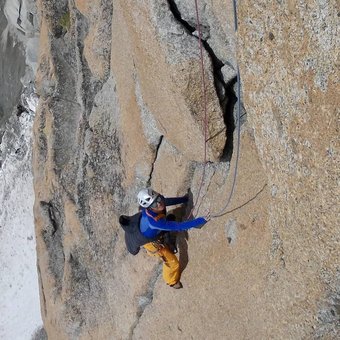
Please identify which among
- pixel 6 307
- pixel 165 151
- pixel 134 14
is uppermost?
pixel 134 14

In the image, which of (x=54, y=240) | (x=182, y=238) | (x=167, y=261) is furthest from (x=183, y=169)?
(x=54, y=240)

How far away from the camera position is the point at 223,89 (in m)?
6.09

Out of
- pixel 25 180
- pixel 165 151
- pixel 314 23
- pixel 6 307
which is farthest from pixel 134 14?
pixel 6 307

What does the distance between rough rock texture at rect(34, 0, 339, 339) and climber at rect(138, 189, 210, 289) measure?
0.17 metres

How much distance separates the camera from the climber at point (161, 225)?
6.62 m

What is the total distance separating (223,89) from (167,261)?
235 cm

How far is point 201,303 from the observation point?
6.87 meters

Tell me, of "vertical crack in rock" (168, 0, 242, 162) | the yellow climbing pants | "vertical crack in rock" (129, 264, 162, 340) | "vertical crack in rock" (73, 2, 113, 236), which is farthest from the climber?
"vertical crack in rock" (73, 2, 113, 236)

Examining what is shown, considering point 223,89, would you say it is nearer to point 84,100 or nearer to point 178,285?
point 178,285

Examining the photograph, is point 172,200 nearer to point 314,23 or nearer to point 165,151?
point 165,151

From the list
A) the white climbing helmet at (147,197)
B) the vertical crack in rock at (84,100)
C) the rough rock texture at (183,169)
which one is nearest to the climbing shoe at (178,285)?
the rough rock texture at (183,169)

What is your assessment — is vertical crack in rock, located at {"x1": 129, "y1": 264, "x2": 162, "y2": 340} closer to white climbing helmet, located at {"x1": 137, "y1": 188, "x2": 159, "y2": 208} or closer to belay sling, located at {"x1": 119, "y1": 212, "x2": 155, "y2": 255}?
belay sling, located at {"x1": 119, "y1": 212, "x2": 155, "y2": 255}

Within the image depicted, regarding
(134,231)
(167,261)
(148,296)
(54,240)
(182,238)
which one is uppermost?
(134,231)

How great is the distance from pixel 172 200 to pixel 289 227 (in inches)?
89.5
